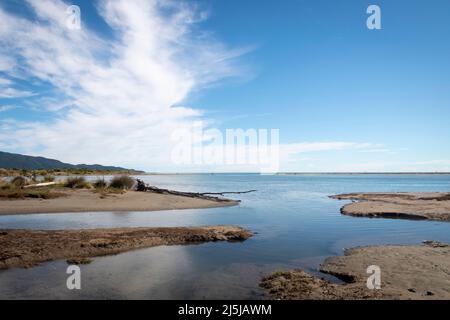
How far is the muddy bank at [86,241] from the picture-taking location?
617 inches

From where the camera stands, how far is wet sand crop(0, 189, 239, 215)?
31.2m

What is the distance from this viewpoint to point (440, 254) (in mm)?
16969

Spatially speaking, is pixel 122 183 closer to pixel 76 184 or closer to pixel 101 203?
pixel 76 184

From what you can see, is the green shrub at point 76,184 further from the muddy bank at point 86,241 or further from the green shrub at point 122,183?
the muddy bank at point 86,241

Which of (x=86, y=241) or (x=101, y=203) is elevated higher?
(x=101, y=203)

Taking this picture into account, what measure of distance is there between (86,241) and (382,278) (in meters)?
13.5

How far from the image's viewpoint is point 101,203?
117ft

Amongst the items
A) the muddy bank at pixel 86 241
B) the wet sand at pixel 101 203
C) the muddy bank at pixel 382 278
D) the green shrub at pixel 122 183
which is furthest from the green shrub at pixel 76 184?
the muddy bank at pixel 382 278

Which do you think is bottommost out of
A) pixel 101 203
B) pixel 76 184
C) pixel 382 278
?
pixel 382 278

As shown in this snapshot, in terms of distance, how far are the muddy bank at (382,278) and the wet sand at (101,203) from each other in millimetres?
23233

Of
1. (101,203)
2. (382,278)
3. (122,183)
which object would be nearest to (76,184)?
(122,183)
